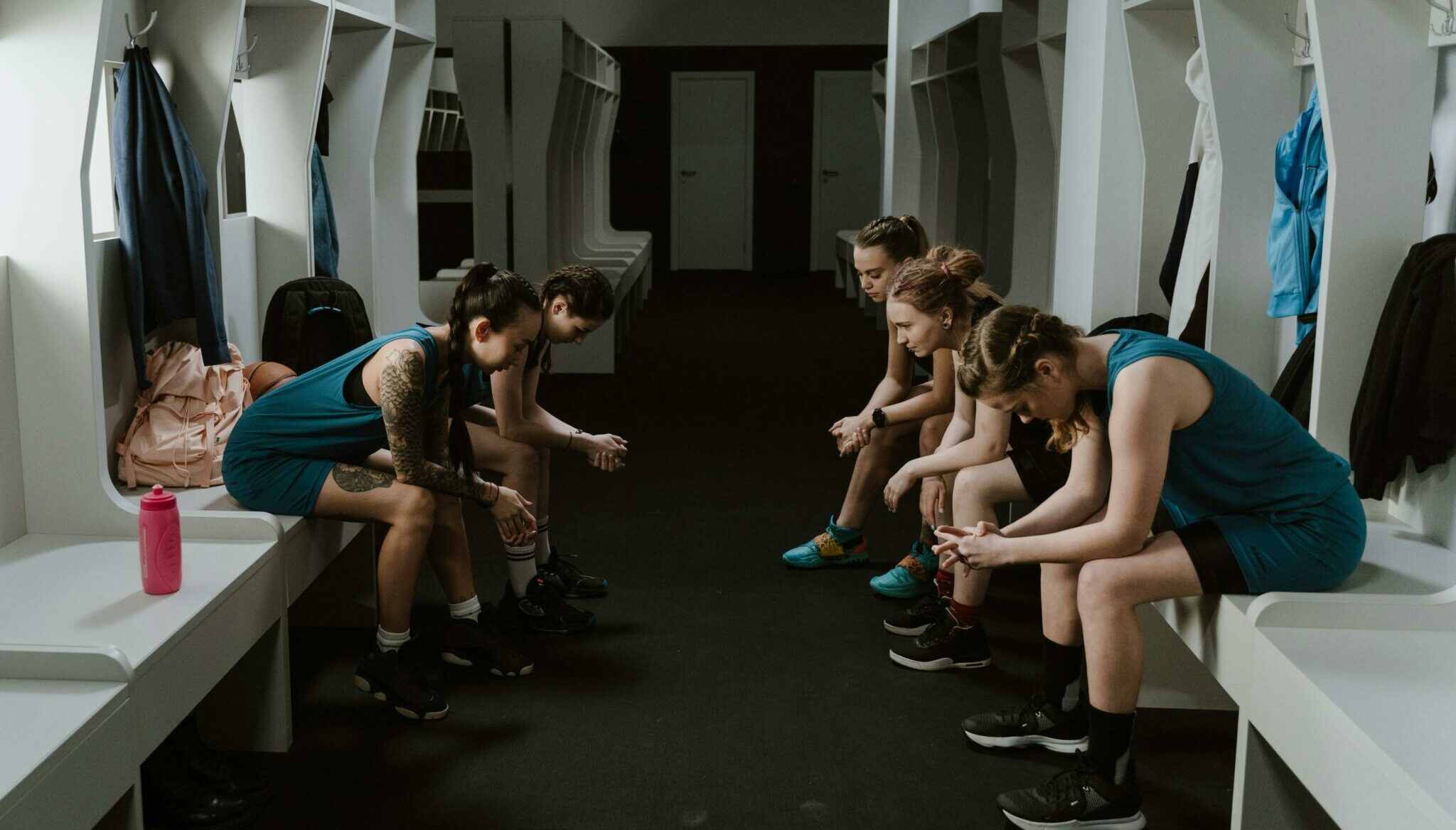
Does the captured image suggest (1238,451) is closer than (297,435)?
Yes

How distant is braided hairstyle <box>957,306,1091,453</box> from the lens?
2.23m

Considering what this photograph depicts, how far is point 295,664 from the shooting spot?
10.5ft

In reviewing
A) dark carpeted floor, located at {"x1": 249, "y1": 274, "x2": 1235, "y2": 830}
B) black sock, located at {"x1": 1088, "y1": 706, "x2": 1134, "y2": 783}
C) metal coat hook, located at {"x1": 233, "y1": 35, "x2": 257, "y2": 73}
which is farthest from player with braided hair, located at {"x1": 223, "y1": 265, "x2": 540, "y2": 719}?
metal coat hook, located at {"x1": 233, "y1": 35, "x2": 257, "y2": 73}

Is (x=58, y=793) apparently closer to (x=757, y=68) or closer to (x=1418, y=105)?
(x=1418, y=105)

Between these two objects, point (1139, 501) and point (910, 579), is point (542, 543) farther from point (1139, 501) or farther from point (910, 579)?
point (1139, 501)

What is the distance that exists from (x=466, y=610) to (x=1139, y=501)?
164 centimetres

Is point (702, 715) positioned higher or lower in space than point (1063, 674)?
lower

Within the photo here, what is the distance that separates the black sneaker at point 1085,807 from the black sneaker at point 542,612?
4.56 feet

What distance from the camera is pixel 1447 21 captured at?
99.7 inches

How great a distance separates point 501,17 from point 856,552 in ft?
14.7

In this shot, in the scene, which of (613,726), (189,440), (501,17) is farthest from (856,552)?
(501,17)

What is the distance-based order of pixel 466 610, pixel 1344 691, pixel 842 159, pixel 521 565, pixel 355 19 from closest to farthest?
pixel 1344 691 → pixel 466 610 → pixel 521 565 → pixel 355 19 → pixel 842 159

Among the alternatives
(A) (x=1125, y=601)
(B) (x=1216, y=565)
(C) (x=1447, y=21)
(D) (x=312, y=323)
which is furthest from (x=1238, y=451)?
(D) (x=312, y=323)

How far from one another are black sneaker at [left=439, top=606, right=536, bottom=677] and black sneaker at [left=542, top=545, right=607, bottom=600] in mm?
548
